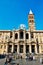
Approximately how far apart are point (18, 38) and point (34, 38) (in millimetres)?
7474

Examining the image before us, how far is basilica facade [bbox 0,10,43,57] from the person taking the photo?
218 feet

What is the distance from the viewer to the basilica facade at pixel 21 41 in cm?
6656

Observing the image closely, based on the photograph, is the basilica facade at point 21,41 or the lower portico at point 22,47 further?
the basilica facade at point 21,41

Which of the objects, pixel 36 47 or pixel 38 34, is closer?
pixel 36 47

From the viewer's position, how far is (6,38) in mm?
71312

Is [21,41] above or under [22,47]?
above

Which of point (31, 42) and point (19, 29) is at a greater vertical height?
point (19, 29)

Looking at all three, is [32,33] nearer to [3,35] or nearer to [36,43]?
[36,43]

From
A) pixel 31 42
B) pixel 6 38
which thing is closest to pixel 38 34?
pixel 31 42

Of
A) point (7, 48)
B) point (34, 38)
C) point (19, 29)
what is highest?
point (19, 29)

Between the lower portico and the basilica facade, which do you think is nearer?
the lower portico

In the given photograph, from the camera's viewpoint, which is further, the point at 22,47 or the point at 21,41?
the point at 22,47

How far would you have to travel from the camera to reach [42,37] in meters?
70.9

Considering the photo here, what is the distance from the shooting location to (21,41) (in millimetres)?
67438
